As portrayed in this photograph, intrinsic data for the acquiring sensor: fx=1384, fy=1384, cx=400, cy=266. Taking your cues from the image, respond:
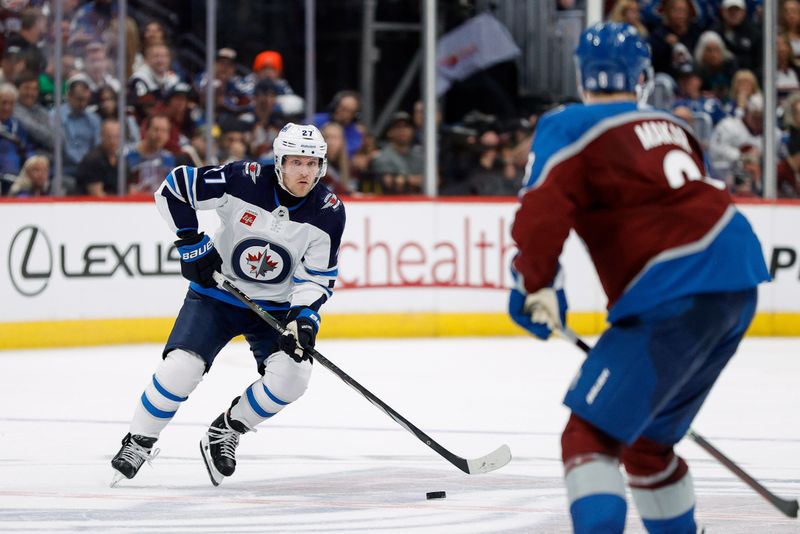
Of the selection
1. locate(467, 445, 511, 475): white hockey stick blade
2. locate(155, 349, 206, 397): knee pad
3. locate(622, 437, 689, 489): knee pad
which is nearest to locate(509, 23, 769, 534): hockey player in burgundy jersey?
locate(622, 437, 689, 489): knee pad

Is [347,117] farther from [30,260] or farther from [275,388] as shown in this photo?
[275,388]

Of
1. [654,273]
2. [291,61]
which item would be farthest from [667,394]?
[291,61]

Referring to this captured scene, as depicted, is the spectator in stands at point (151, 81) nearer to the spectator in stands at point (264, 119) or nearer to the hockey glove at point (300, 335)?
the spectator in stands at point (264, 119)

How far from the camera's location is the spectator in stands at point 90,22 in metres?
7.94

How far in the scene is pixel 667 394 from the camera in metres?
2.55

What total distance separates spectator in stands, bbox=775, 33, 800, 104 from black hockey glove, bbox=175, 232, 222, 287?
19.2 feet

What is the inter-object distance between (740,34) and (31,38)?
4.51m

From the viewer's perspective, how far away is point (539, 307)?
2.55 meters

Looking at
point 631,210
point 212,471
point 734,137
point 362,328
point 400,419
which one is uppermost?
point 734,137

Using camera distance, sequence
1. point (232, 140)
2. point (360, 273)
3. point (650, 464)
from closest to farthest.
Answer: point (650, 464), point (360, 273), point (232, 140)

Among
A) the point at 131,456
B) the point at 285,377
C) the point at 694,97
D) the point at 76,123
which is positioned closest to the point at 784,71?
the point at 694,97

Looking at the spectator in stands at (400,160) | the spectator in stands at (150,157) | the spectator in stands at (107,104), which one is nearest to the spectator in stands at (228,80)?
the spectator in stands at (150,157)

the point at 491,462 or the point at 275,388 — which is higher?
the point at 275,388

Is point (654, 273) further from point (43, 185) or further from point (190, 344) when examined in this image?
point (43, 185)
